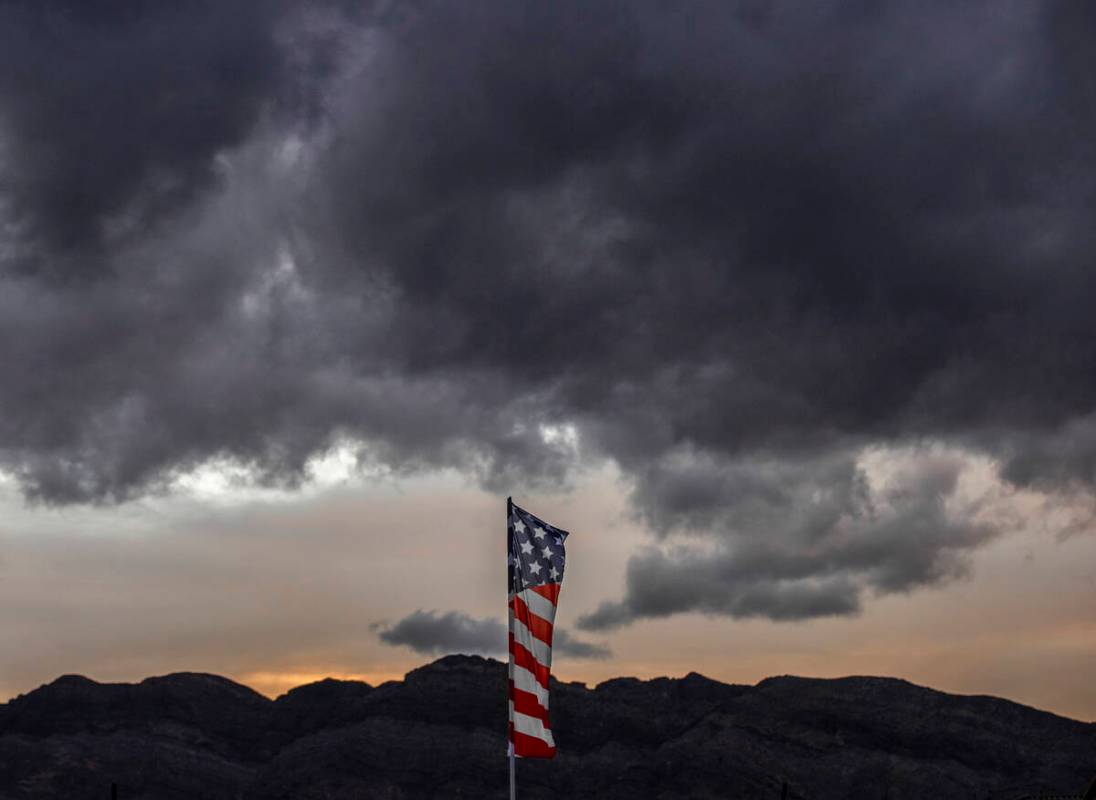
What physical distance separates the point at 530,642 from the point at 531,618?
540 millimetres

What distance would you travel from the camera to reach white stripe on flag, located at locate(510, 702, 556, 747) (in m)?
31.9

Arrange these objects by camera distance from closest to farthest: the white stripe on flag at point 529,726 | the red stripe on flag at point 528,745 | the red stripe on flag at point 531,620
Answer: the red stripe on flag at point 528,745 → the white stripe on flag at point 529,726 → the red stripe on flag at point 531,620

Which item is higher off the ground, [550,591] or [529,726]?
[550,591]

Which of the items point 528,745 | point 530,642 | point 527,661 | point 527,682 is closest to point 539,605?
point 530,642

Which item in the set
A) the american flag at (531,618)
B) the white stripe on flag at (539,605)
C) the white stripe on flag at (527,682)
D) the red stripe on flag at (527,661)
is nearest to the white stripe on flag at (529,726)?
the american flag at (531,618)

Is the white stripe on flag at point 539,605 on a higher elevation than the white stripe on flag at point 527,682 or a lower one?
higher

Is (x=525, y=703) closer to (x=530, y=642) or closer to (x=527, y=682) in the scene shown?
(x=527, y=682)

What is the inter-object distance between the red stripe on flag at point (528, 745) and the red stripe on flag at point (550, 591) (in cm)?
299

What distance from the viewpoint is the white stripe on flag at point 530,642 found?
32.1m

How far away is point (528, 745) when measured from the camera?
31.9 meters

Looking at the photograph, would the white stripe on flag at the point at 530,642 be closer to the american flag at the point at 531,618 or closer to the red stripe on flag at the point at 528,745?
the american flag at the point at 531,618

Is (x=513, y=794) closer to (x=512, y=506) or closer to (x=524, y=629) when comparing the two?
(x=524, y=629)

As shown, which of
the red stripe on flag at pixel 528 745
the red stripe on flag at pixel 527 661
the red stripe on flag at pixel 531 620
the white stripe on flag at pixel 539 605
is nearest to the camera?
the red stripe on flag at pixel 528 745

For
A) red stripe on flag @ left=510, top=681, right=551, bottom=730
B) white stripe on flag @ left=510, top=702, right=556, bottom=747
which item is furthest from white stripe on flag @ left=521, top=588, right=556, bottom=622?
white stripe on flag @ left=510, top=702, right=556, bottom=747
